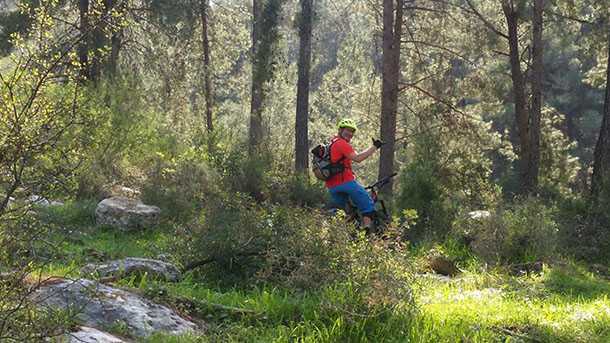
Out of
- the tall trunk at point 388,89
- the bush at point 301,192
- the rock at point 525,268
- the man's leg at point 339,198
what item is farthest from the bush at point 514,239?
the tall trunk at point 388,89

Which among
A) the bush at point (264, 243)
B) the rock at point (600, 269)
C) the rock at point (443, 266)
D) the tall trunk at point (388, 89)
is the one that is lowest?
the rock at point (600, 269)

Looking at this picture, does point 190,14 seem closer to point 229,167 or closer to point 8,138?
point 229,167

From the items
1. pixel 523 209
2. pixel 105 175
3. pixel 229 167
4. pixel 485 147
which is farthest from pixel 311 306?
pixel 485 147

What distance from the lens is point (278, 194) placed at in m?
14.2

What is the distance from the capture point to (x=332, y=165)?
969 cm

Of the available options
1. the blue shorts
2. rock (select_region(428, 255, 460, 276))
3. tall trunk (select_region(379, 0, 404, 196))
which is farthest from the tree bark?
rock (select_region(428, 255, 460, 276))

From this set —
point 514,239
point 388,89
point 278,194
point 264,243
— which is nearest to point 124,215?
point 278,194

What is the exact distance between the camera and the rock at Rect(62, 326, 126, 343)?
4.50 metres

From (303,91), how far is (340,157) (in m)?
8.76

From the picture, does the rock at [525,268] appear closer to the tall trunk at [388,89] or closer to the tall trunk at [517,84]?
the tall trunk at [388,89]

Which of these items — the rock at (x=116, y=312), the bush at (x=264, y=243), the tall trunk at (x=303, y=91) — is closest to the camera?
the rock at (x=116, y=312)

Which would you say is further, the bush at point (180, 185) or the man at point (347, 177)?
the bush at point (180, 185)

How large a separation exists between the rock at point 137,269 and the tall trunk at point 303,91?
10.6 meters

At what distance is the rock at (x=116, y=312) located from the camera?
5117 millimetres
